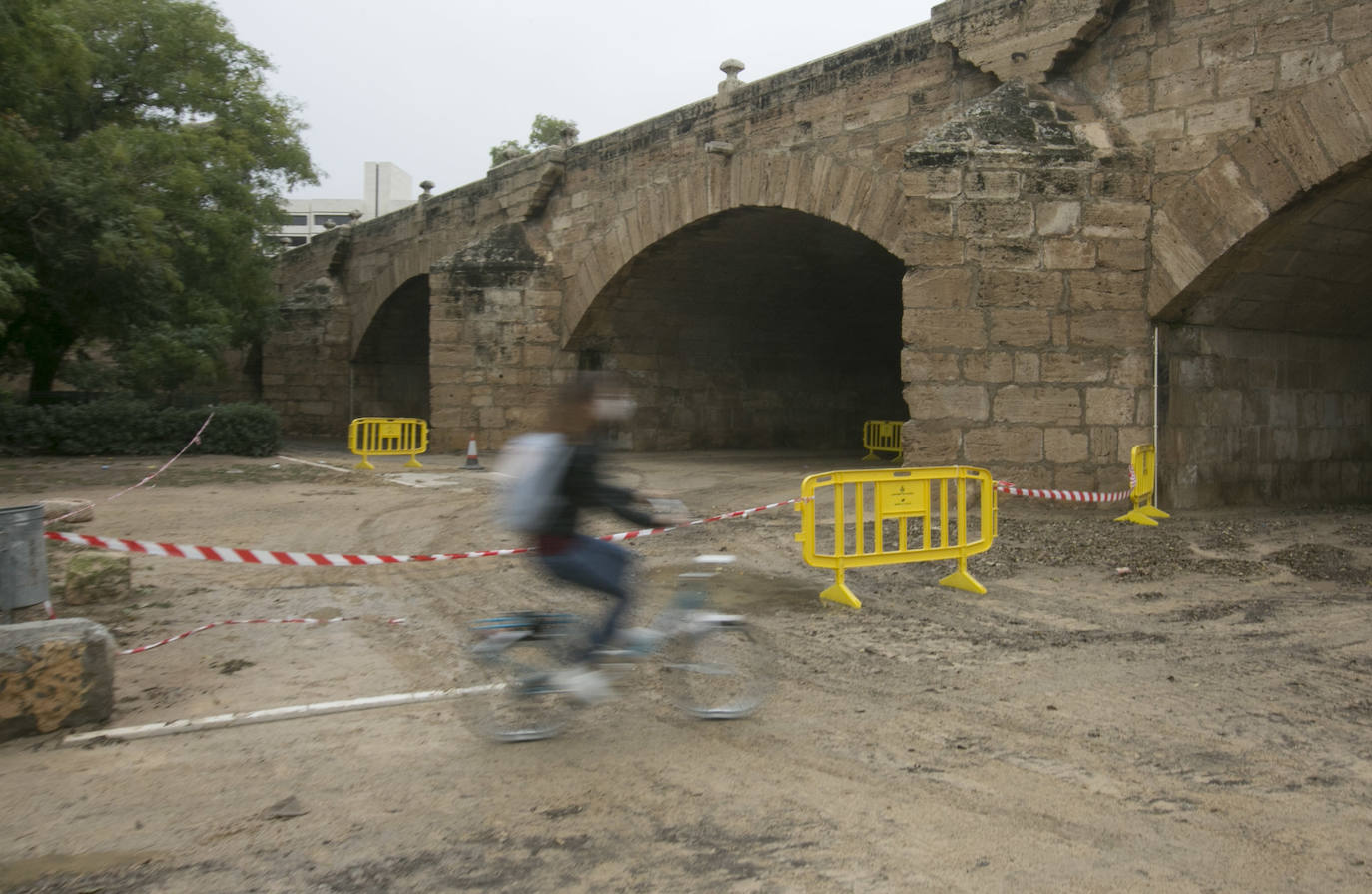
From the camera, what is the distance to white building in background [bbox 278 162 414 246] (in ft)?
201

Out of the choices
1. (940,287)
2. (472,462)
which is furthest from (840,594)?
(472,462)

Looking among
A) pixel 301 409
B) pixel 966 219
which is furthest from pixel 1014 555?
pixel 301 409

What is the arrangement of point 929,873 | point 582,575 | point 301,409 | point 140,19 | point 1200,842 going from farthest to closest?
1. point 301,409
2. point 140,19
3. point 582,575
4. point 1200,842
5. point 929,873

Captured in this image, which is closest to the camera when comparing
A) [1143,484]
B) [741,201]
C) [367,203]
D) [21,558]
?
[21,558]

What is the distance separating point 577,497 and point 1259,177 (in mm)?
6469

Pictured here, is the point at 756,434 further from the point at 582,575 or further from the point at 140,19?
the point at 582,575

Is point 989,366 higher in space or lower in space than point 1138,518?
higher

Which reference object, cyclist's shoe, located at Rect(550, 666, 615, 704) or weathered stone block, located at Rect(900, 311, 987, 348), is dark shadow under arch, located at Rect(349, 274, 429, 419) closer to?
weathered stone block, located at Rect(900, 311, 987, 348)

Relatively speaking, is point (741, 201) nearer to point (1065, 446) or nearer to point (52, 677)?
point (1065, 446)

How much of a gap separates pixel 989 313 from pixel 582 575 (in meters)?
5.65

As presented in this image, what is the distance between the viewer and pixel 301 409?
79.1 feet

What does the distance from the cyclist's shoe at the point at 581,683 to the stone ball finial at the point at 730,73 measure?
1023cm

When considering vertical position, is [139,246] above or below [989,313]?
above

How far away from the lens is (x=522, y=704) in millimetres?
3947
